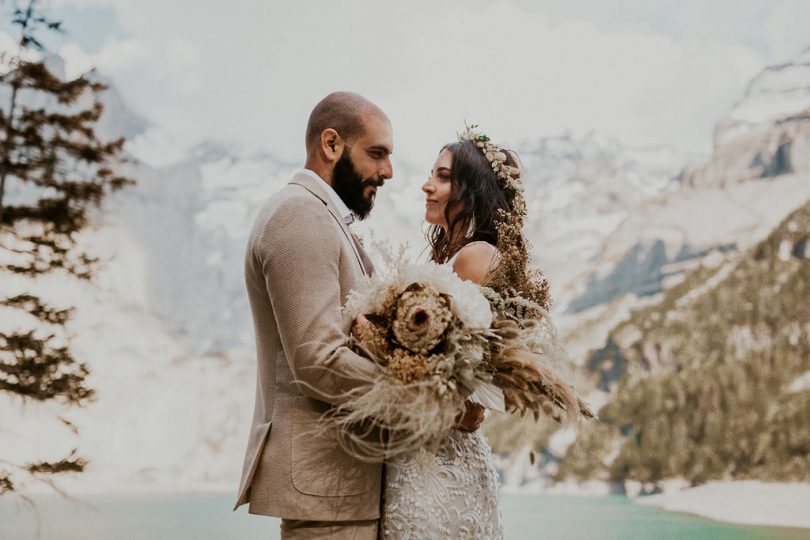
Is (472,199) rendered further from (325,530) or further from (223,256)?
(223,256)

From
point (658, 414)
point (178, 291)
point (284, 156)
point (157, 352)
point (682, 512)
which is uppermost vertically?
point (284, 156)

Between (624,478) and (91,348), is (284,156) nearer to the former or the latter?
(91,348)

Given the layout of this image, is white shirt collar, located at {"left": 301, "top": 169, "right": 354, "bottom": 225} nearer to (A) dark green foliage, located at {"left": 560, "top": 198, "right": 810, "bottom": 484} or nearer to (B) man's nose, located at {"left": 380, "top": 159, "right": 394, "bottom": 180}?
(B) man's nose, located at {"left": 380, "top": 159, "right": 394, "bottom": 180}

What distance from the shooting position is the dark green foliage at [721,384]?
5600 centimetres

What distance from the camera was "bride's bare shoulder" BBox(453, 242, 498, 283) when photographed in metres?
2.44

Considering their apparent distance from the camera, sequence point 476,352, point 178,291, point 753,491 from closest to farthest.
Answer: point 476,352 < point 753,491 < point 178,291

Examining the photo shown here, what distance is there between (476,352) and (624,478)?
61.7 meters

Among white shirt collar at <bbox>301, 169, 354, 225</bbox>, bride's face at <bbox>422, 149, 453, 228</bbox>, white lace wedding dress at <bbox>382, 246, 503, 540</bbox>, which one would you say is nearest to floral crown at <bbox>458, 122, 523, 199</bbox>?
bride's face at <bbox>422, 149, 453, 228</bbox>

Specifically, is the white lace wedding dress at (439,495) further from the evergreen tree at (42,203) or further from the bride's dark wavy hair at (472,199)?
the evergreen tree at (42,203)

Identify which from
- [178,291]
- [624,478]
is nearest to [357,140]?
[624,478]

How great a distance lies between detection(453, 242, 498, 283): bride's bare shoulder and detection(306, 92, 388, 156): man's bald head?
530mm

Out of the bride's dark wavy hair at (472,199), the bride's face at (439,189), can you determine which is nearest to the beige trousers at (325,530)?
the bride's dark wavy hair at (472,199)

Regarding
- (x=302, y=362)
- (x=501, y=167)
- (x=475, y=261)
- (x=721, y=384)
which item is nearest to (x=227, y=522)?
(x=721, y=384)

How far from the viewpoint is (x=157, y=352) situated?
220ft
